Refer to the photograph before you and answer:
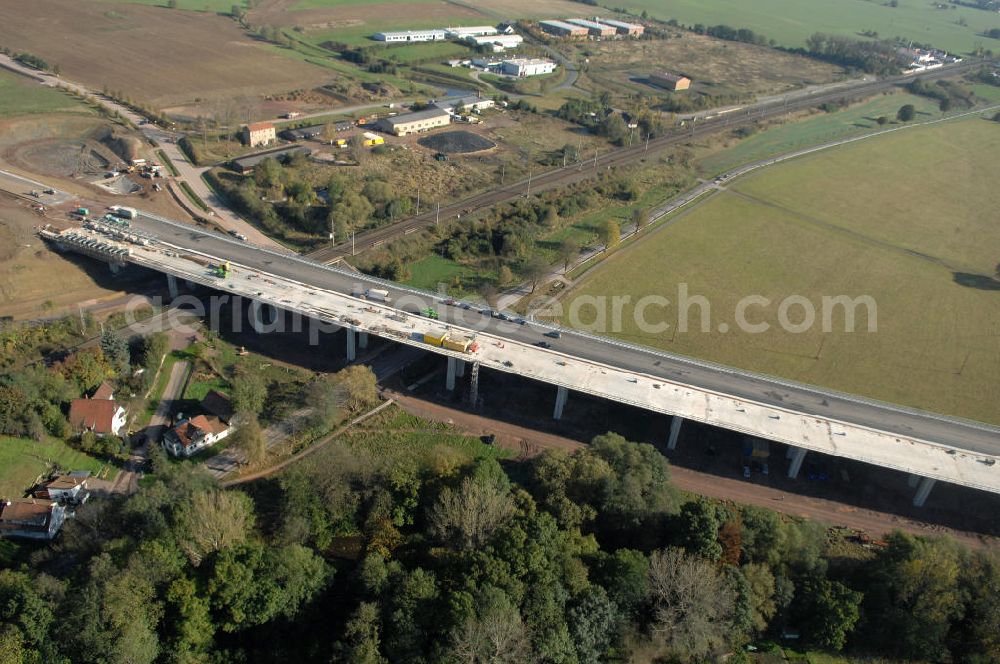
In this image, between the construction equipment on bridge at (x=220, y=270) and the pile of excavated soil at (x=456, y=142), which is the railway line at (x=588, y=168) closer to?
the construction equipment on bridge at (x=220, y=270)

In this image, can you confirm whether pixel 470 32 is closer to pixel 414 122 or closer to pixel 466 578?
pixel 414 122

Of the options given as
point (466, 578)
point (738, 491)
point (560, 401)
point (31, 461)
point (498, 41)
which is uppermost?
point (498, 41)

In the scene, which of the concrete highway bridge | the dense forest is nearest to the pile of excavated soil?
the concrete highway bridge

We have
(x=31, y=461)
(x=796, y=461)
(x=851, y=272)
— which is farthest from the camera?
(x=851, y=272)

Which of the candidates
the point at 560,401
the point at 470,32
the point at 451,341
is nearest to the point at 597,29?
the point at 470,32

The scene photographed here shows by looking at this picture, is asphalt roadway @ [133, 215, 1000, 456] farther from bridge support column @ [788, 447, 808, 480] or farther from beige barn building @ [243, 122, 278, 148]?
beige barn building @ [243, 122, 278, 148]

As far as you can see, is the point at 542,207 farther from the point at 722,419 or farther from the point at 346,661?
the point at 346,661

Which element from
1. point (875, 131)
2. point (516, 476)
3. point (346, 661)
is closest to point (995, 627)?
point (516, 476)

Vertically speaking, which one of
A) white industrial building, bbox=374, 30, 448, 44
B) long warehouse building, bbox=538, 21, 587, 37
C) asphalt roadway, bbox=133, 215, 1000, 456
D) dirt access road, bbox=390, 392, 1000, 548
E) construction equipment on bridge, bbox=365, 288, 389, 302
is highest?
long warehouse building, bbox=538, 21, 587, 37
